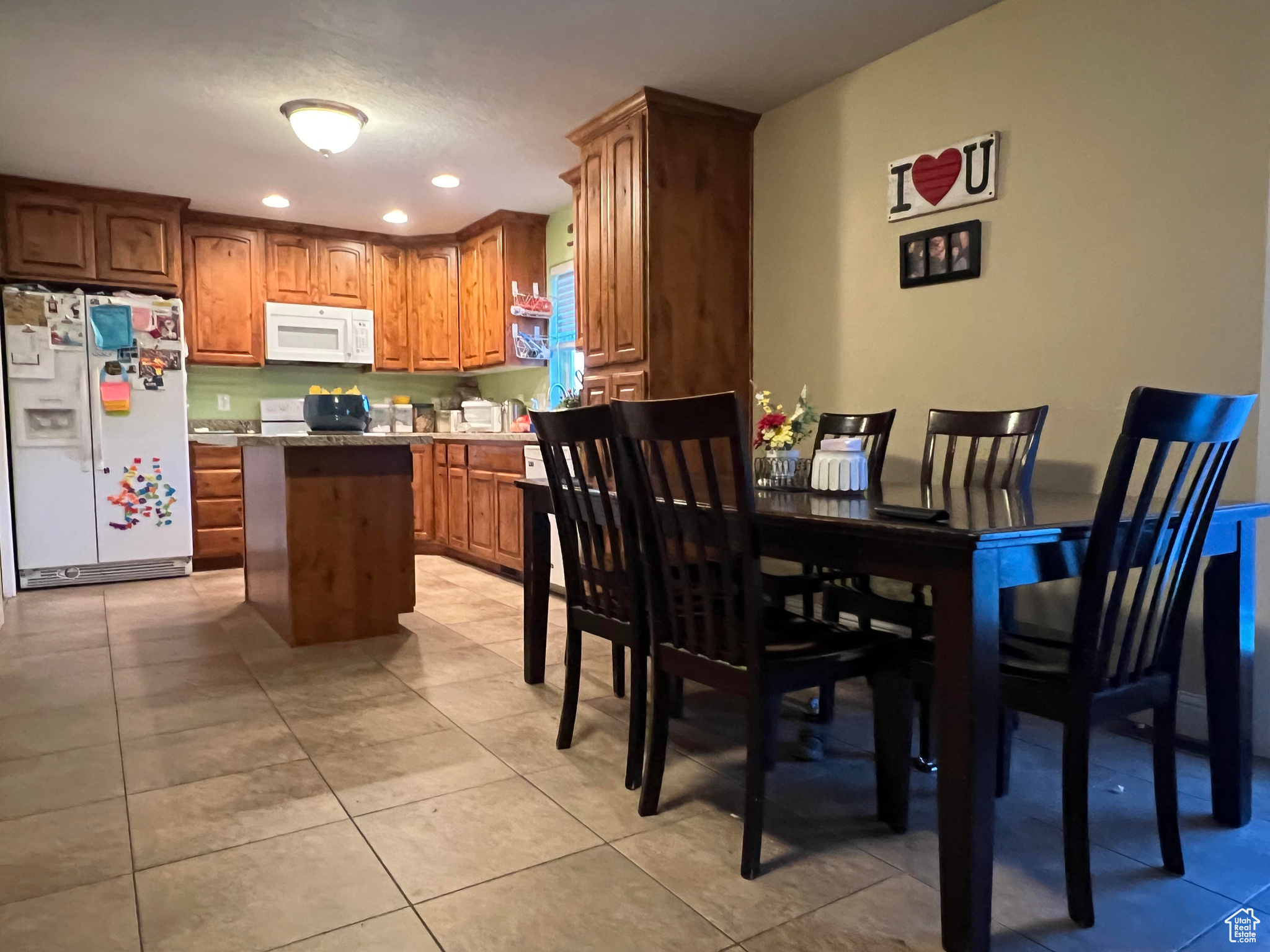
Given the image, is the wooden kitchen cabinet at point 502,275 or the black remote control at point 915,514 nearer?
the black remote control at point 915,514

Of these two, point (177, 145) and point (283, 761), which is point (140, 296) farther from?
point (283, 761)

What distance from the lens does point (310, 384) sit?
601 cm

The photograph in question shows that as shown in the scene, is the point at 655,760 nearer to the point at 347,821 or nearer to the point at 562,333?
the point at 347,821

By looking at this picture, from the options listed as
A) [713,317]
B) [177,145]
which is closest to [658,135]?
[713,317]

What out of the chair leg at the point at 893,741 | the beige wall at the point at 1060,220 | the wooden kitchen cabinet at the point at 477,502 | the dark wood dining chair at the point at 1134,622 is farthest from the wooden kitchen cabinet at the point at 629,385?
the dark wood dining chair at the point at 1134,622

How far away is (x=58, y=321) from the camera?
4.53 meters

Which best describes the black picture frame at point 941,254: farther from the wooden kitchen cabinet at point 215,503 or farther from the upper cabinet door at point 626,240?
the wooden kitchen cabinet at point 215,503

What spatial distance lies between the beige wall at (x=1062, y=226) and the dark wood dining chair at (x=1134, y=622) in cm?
87

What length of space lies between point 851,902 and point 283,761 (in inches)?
59.3

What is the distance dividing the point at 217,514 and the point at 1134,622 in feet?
16.7

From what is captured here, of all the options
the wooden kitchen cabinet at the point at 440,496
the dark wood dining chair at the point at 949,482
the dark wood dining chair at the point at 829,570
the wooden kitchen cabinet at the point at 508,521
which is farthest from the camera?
the wooden kitchen cabinet at the point at 440,496

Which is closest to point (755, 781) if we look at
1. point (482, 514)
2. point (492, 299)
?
point (482, 514)

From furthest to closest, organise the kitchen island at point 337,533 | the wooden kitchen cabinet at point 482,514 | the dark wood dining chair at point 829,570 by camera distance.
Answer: the wooden kitchen cabinet at point 482,514 → the kitchen island at point 337,533 → the dark wood dining chair at point 829,570

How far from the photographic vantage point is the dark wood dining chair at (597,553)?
1.92 meters
